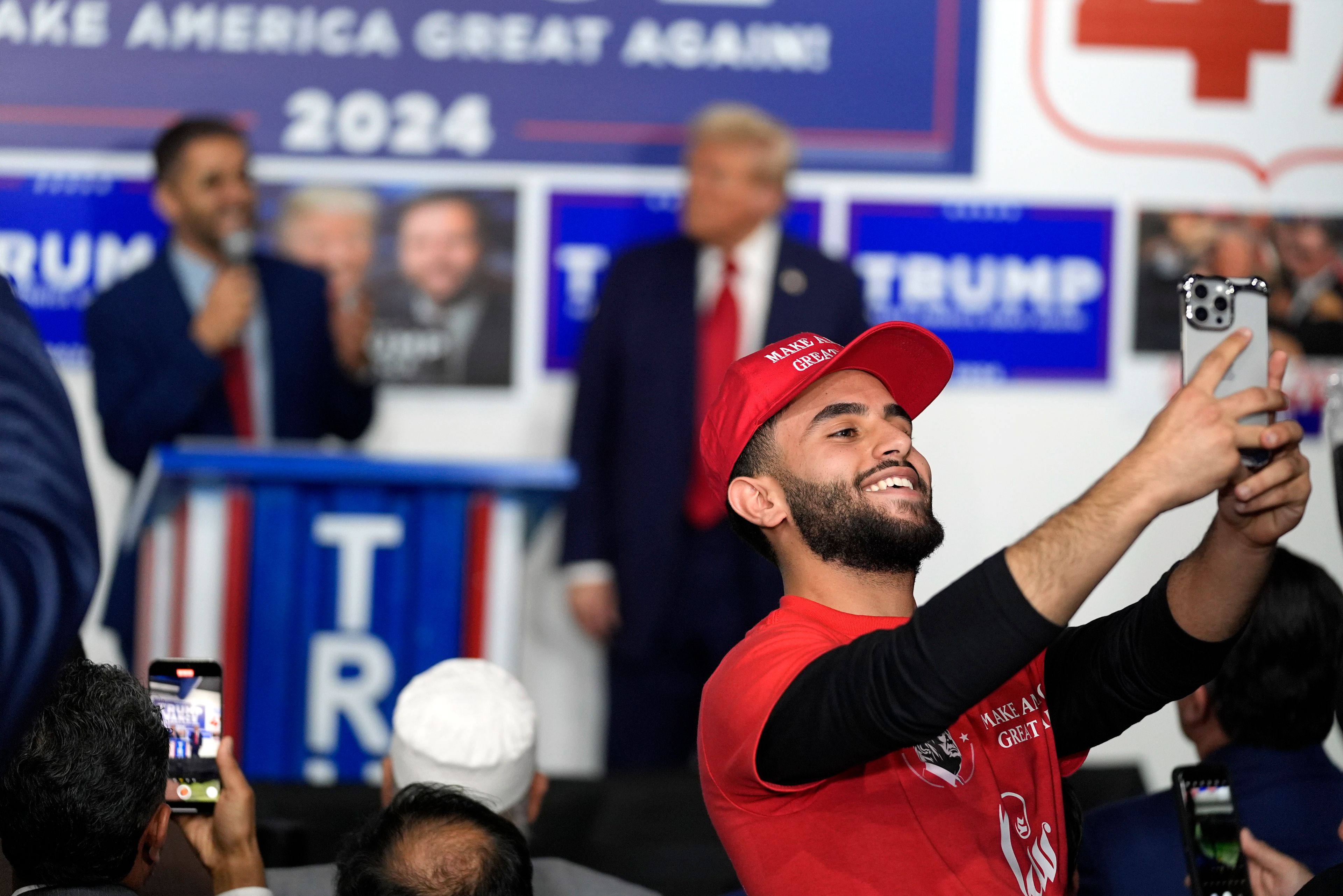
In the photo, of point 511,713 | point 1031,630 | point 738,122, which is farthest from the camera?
point 738,122

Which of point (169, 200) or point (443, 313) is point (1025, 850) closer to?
point (443, 313)

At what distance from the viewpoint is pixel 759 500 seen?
1720mm

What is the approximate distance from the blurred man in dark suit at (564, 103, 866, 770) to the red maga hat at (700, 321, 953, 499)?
6.49 ft

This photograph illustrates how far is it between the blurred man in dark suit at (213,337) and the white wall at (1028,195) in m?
0.25

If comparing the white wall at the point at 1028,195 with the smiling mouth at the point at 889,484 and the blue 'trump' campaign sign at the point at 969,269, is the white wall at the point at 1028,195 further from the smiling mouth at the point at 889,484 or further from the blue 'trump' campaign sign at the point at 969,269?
the smiling mouth at the point at 889,484

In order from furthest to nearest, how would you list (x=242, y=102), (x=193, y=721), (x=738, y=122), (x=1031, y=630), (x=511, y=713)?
(x=242, y=102) < (x=738, y=122) < (x=511, y=713) < (x=193, y=721) < (x=1031, y=630)

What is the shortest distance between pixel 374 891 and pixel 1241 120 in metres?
3.67

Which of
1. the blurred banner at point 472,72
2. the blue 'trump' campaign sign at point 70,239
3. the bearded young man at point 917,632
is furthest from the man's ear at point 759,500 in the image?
the blue 'trump' campaign sign at point 70,239

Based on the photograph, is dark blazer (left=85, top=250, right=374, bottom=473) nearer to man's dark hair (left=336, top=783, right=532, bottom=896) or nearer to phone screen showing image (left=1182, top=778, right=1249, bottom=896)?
man's dark hair (left=336, top=783, right=532, bottom=896)

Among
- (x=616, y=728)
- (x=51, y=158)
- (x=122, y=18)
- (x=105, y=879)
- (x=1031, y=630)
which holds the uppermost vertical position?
(x=122, y=18)

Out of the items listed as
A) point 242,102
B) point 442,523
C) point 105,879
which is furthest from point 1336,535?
point 105,879

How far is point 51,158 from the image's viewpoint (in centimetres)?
429

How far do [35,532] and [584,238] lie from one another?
3329mm

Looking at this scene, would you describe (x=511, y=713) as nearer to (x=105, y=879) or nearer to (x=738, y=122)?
(x=105, y=879)
